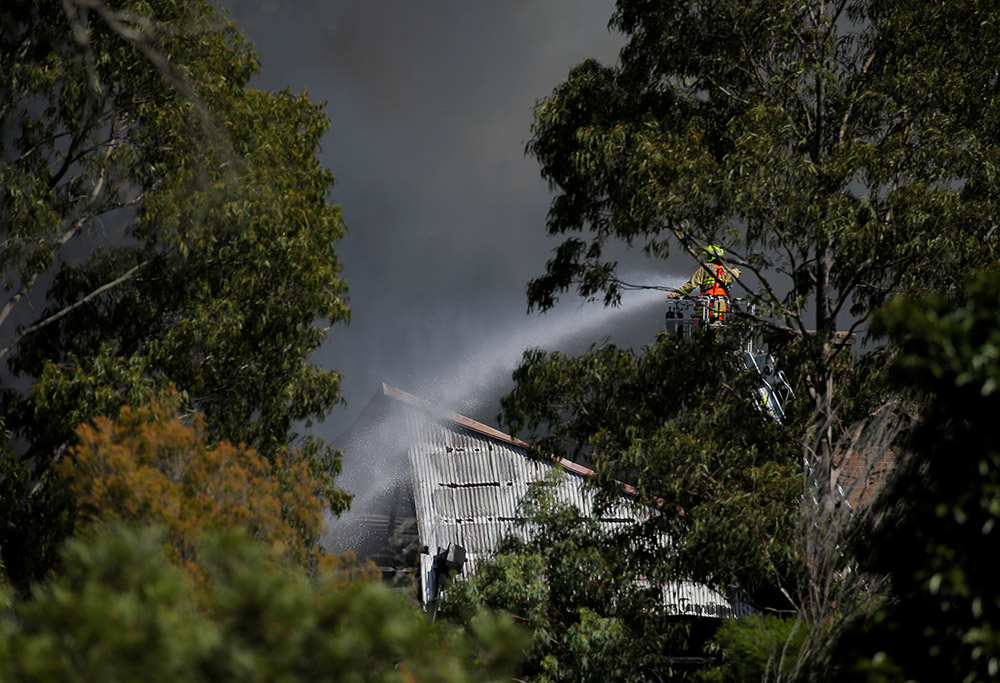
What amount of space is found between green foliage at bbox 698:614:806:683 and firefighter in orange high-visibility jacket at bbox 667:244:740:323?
138 inches

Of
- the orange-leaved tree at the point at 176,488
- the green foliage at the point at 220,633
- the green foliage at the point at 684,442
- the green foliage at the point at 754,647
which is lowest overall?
the green foliage at the point at 220,633

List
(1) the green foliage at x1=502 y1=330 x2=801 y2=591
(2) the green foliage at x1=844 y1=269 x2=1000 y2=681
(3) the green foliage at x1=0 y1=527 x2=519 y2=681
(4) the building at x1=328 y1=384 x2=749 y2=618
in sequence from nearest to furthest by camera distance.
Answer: (3) the green foliage at x1=0 y1=527 x2=519 y2=681, (2) the green foliage at x1=844 y1=269 x2=1000 y2=681, (1) the green foliage at x1=502 y1=330 x2=801 y2=591, (4) the building at x1=328 y1=384 x2=749 y2=618

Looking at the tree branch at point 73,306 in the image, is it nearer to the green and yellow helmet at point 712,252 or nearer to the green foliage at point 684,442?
the green foliage at point 684,442

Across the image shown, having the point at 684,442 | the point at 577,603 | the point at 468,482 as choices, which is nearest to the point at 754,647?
the point at 684,442

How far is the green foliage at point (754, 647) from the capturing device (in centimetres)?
1038

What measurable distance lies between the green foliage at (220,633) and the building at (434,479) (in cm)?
1519

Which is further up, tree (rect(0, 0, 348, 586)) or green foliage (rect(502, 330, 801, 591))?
tree (rect(0, 0, 348, 586))

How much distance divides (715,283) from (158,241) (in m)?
6.65

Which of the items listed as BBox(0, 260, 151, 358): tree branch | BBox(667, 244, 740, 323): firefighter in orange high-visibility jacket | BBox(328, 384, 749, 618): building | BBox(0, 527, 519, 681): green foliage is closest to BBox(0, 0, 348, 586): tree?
BBox(0, 260, 151, 358): tree branch

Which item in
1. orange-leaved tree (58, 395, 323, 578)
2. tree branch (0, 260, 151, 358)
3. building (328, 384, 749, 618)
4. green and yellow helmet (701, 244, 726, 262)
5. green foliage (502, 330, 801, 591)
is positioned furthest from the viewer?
building (328, 384, 749, 618)

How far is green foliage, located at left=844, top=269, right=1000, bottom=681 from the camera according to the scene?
13.1ft

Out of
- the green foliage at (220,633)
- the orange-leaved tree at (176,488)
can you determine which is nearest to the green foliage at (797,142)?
the orange-leaved tree at (176,488)

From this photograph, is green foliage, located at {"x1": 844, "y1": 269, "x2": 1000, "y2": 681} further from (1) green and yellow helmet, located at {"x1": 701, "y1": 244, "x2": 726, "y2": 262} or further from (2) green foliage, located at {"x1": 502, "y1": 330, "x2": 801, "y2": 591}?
(1) green and yellow helmet, located at {"x1": 701, "y1": 244, "x2": 726, "y2": 262}

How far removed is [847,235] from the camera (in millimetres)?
11109
